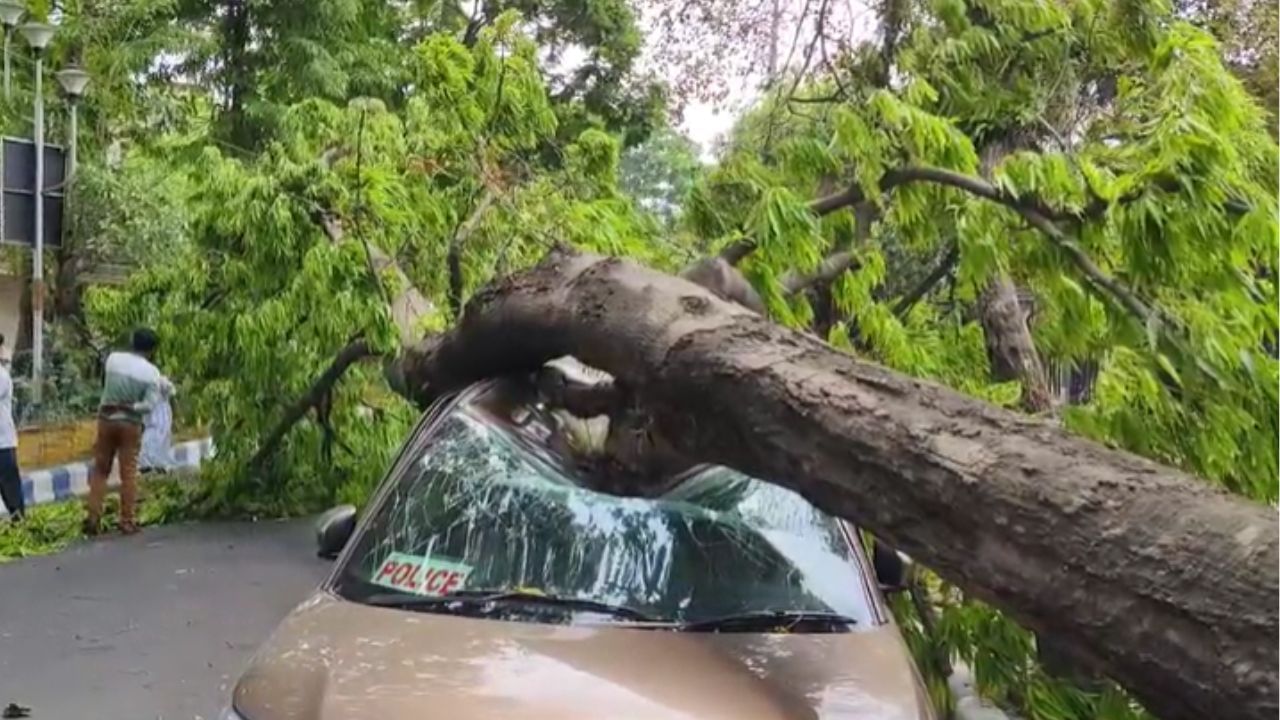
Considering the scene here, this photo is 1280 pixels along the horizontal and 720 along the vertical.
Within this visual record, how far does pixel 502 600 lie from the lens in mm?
3637

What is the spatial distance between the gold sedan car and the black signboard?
10957mm

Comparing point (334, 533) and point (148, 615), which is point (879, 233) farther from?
point (148, 615)

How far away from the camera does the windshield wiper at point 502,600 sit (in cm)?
358

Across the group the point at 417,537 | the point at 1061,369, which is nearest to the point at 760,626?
the point at 417,537

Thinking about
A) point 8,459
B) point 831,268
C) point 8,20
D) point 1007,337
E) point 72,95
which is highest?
point 8,20

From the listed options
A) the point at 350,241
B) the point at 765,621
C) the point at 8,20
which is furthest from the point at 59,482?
the point at 765,621

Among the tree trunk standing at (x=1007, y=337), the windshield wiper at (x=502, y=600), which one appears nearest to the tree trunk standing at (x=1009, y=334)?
the tree trunk standing at (x=1007, y=337)

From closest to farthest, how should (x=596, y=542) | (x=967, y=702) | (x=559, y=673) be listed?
A: (x=559, y=673) < (x=596, y=542) < (x=967, y=702)

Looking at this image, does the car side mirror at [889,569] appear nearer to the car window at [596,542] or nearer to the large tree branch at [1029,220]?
the car window at [596,542]

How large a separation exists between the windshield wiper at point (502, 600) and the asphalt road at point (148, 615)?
2.44m

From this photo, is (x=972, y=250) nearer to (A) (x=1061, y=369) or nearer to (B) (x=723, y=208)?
(A) (x=1061, y=369)

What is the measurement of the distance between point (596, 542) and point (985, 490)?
4.48 ft

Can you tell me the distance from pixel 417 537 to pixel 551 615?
2.12 feet

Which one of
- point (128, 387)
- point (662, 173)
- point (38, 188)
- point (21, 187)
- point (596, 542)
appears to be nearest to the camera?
point (596, 542)
